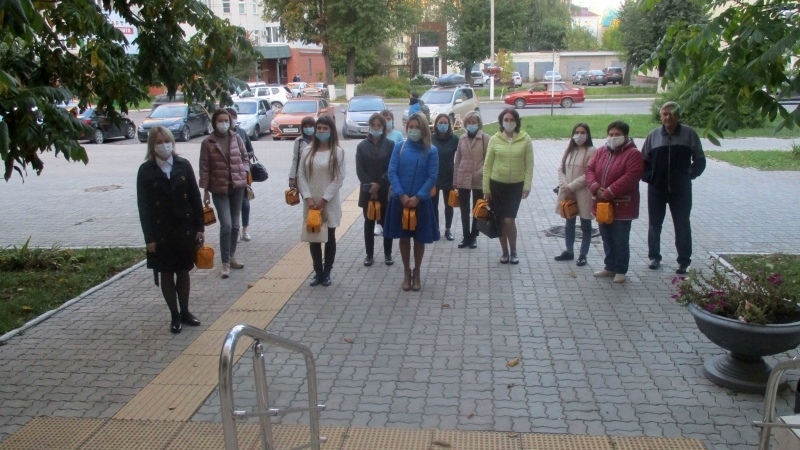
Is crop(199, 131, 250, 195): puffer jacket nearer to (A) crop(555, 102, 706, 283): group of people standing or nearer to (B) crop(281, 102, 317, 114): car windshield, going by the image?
(A) crop(555, 102, 706, 283): group of people standing

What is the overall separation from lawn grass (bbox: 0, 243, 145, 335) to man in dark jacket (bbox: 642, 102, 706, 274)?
20.7 ft

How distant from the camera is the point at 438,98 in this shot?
30.8 meters

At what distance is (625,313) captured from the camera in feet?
22.6

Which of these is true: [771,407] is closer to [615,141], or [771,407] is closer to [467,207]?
[615,141]

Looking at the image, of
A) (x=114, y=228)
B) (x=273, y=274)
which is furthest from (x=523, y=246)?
(x=114, y=228)


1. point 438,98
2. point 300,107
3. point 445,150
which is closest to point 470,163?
point 445,150

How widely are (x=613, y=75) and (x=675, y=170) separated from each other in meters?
59.4

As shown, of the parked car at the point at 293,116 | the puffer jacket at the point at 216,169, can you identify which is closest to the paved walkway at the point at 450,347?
the puffer jacket at the point at 216,169

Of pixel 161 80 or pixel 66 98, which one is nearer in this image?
pixel 66 98

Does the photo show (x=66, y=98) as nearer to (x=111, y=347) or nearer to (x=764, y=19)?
(x=111, y=347)

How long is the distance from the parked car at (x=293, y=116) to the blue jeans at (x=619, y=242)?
18.9 m

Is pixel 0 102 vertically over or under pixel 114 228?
over

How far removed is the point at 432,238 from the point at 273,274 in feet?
6.66

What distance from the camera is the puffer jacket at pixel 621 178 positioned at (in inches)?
298
